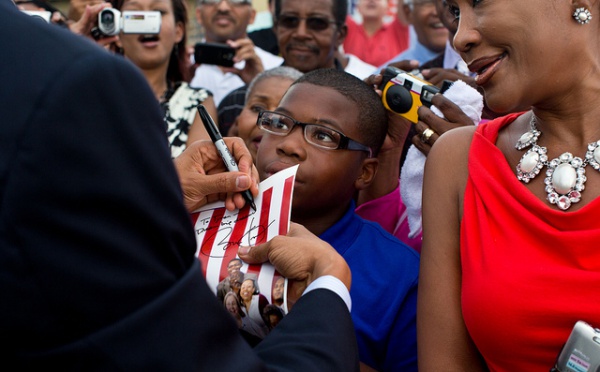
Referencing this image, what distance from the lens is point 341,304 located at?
1.47 m

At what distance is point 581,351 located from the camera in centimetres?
165

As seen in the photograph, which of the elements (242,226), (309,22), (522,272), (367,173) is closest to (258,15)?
(309,22)

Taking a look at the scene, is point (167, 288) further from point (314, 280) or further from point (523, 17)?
point (523, 17)

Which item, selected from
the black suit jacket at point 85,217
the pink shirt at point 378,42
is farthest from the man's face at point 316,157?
the pink shirt at point 378,42

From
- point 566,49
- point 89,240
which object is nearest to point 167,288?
point 89,240

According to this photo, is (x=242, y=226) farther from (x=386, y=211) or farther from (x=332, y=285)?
(x=386, y=211)

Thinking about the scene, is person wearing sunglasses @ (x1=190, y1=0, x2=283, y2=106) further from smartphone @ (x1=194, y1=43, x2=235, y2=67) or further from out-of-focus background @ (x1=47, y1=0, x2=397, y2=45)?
out-of-focus background @ (x1=47, y1=0, x2=397, y2=45)

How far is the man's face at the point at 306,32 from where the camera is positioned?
4340 millimetres

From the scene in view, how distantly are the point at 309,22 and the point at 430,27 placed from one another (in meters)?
1.13

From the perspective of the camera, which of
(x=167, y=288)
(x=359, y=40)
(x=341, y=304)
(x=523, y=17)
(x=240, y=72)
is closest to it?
(x=167, y=288)

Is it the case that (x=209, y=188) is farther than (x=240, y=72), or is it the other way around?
(x=240, y=72)

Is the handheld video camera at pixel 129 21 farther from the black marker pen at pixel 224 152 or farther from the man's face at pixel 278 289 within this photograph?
the man's face at pixel 278 289

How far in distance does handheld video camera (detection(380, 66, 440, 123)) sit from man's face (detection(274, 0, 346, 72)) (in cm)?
162

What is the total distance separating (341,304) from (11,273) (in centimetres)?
65
